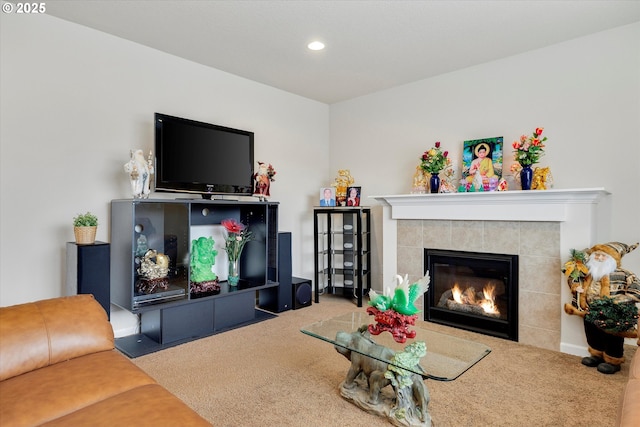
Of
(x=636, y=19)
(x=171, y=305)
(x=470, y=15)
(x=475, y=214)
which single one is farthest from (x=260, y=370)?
(x=636, y=19)

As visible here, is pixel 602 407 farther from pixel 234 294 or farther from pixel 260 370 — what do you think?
pixel 234 294

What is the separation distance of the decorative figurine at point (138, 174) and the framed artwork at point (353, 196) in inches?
86.2

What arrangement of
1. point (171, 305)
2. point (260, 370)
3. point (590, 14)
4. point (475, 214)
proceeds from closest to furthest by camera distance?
1. point (260, 370)
2. point (590, 14)
3. point (171, 305)
4. point (475, 214)

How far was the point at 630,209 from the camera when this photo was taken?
9.21 ft

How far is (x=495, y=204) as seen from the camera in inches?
121

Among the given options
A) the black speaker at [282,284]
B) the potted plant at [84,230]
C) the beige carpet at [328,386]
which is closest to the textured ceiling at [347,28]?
the potted plant at [84,230]

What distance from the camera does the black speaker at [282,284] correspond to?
374 centimetres

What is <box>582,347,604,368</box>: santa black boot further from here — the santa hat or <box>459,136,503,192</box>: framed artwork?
<box>459,136,503,192</box>: framed artwork

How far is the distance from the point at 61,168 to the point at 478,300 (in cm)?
363

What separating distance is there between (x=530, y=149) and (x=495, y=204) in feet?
1.67

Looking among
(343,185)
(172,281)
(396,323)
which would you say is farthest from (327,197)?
(396,323)

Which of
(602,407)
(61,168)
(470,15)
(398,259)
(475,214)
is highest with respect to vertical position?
(470,15)

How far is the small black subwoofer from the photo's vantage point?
153 inches

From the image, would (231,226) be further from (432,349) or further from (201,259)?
(432,349)
